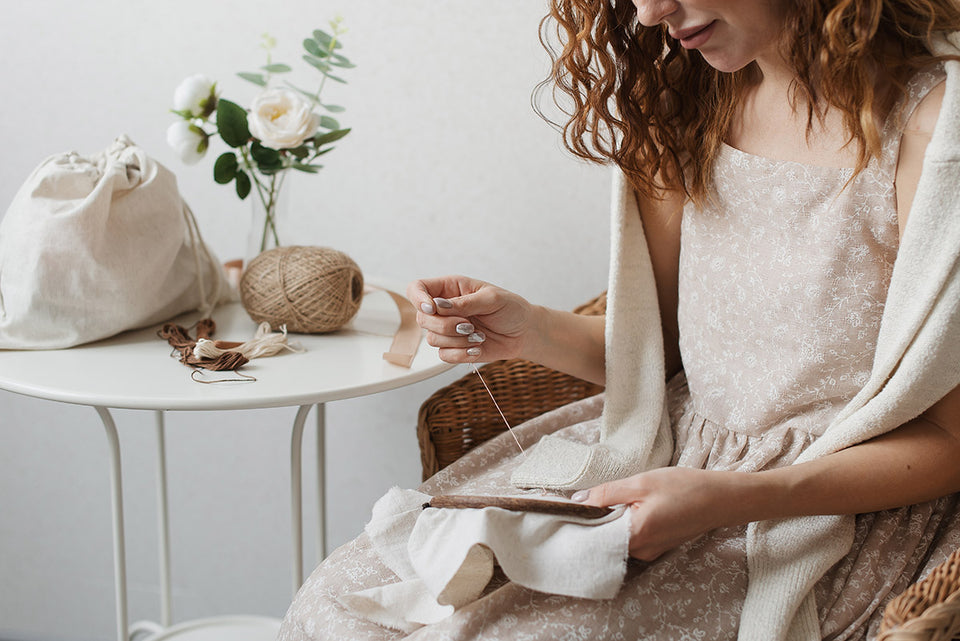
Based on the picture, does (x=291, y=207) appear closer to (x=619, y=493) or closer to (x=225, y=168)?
(x=225, y=168)

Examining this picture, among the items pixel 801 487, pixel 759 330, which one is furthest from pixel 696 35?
pixel 801 487

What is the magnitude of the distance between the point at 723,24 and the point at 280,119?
1.95ft

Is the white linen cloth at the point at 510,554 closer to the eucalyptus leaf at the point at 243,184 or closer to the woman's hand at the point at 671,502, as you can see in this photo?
the woman's hand at the point at 671,502

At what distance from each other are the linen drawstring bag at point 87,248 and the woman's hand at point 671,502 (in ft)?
2.17

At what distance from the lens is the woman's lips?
2.66ft

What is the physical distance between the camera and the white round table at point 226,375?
38.4 inches

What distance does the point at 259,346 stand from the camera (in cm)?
112

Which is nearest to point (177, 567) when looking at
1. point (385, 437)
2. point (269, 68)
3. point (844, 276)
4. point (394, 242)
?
point (385, 437)

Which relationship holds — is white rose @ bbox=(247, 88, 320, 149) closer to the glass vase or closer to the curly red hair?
the glass vase

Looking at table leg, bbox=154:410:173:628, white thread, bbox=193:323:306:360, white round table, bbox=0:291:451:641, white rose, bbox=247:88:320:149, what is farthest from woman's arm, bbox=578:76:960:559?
table leg, bbox=154:410:173:628

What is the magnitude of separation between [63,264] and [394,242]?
1.94ft

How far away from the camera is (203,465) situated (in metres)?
1.74

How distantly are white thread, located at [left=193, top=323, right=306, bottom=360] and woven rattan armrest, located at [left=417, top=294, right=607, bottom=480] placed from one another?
0.19 metres

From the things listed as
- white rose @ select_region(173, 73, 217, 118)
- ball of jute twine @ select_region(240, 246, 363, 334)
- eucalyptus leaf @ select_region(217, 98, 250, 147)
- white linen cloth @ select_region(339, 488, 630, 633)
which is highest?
white rose @ select_region(173, 73, 217, 118)
